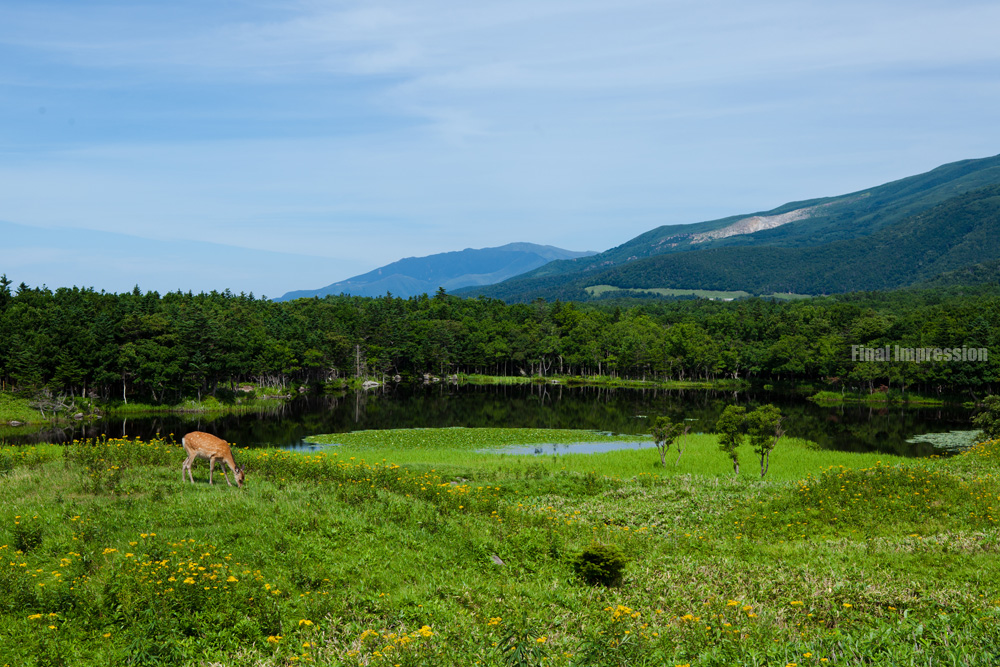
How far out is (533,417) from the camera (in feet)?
237

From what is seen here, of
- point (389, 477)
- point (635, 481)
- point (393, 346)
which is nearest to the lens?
point (389, 477)

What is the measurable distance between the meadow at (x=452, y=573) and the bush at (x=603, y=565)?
0.82ft

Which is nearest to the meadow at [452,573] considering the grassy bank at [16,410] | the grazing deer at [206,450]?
the grazing deer at [206,450]

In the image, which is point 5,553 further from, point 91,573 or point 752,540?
point 752,540

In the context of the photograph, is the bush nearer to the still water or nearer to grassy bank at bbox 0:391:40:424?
the still water

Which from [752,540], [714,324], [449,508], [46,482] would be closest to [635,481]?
[752,540]

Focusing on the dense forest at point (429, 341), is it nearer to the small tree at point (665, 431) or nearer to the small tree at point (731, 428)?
the small tree at point (665, 431)

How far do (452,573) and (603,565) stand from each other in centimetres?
315

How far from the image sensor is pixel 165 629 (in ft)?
31.2

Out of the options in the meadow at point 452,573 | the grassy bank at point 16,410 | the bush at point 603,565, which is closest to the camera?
the meadow at point 452,573

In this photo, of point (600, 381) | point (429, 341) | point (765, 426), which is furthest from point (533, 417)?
point (429, 341)

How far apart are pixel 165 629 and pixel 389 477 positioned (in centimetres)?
1224

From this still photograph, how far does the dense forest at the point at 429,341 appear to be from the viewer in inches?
2972

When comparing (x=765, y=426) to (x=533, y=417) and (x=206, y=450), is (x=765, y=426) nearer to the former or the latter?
(x=206, y=450)
